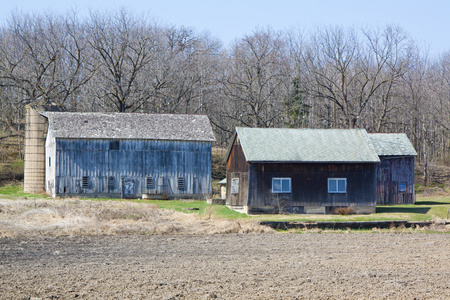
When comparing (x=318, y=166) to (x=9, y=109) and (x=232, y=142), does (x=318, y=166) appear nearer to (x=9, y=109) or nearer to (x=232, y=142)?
(x=232, y=142)

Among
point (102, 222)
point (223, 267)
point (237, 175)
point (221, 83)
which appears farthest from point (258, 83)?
point (223, 267)

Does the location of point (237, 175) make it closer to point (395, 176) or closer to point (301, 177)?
point (301, 177)

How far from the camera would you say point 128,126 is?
4488 cm

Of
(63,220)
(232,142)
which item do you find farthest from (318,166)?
(63,220)

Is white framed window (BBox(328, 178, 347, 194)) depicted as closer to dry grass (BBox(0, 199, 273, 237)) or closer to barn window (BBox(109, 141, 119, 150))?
dry grass (BBox(0, 199, 273, 237))

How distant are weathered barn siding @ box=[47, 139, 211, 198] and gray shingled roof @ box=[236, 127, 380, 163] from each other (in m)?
9.86

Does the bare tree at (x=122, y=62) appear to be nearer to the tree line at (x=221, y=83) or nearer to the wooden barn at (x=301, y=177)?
the tree line at (x=221, y=83)

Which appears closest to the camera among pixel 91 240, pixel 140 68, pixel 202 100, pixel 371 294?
pixel 371 294

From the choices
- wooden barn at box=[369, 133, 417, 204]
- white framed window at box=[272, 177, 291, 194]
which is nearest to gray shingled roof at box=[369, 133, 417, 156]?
wooden barn at box=[369, 133, 417, 204]

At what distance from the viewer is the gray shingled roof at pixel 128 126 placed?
142 ft

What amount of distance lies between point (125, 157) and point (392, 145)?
A: 20.2m

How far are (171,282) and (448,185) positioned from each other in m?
47.1

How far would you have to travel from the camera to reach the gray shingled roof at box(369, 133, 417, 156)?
40.3m

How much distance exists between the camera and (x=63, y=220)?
2592 cm
